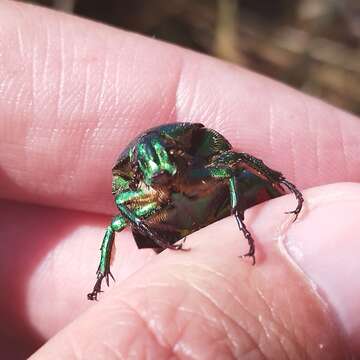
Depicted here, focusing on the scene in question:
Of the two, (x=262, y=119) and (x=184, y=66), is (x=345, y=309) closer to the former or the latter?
(x=262, y=119)

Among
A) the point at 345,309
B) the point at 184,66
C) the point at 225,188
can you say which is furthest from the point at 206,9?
the point at 345,309

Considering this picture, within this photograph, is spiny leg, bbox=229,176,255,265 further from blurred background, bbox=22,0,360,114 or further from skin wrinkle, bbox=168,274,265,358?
blurred background, bbox=22,0,360,114

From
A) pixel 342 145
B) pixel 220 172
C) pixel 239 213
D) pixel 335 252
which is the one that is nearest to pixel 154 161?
pixel 220 172

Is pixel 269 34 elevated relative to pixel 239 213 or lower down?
lower down

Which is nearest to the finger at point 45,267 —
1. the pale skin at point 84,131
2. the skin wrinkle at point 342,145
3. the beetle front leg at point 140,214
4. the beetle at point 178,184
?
the pale skin at point 84,131

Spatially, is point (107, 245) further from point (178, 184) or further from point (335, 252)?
point (335, 252)
